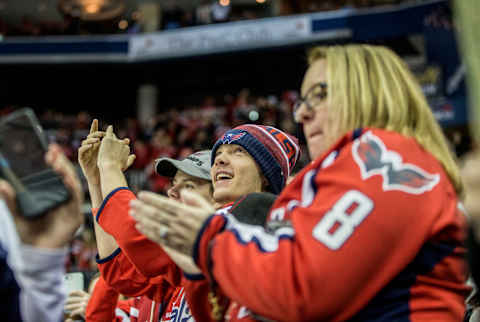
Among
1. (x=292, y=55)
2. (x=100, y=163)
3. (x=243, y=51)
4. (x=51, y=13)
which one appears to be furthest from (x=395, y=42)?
(x=100, y=163)

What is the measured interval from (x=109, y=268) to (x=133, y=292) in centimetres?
15

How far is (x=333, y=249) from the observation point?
89cm

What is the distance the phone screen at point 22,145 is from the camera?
962 millimetres

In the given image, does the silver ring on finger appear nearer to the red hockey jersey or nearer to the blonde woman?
the blonde woman

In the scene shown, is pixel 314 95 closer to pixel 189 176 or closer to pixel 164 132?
pixel 189 176

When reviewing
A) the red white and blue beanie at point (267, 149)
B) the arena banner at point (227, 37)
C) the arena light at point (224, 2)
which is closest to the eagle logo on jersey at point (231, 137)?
the red white and blue beanie at point (267, 149)

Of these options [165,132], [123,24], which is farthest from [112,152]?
[123,24]

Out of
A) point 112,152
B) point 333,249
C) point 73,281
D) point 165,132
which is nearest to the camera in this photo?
point 333,249

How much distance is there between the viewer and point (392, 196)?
920mm

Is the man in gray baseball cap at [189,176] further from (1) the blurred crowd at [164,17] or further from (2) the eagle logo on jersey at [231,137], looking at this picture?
(1) the blurred crowd at [164,17]

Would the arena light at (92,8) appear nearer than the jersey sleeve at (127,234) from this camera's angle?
No

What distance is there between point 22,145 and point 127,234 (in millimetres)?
450

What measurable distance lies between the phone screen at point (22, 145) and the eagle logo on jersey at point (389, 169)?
66 centimetres

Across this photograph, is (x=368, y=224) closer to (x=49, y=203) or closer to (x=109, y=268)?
(x=49, y=203)
